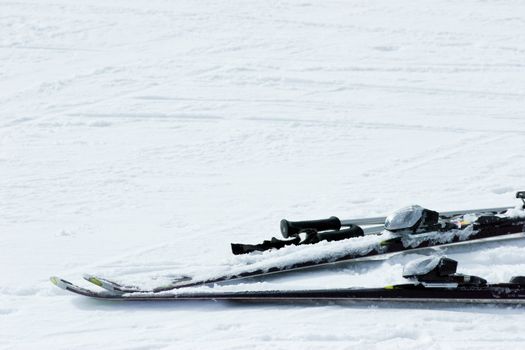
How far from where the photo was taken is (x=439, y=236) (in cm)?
505

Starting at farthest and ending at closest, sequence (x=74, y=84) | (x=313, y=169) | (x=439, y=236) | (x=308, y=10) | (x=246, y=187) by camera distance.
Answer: (x=308, y=10) < (x=74, y=84) < (x=313, y=169) < (x=246, y=187) < (x=439, y=236)

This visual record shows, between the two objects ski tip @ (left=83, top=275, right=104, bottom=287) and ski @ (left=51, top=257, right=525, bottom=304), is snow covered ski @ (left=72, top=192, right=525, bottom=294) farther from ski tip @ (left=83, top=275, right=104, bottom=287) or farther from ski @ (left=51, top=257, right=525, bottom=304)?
ski @ (left=51, top=257, right=525, bottom=304)

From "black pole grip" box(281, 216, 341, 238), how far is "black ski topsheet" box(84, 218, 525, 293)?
368 millimetres

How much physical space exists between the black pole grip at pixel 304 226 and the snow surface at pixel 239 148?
373mm

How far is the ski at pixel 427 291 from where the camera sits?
4375 millimetres

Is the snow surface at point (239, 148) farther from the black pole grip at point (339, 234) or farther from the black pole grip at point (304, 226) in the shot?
the black pole grip at point (304, 226)

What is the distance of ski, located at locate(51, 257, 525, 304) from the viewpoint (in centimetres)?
438

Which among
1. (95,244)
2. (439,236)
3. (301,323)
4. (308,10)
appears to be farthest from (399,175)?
(308,10)

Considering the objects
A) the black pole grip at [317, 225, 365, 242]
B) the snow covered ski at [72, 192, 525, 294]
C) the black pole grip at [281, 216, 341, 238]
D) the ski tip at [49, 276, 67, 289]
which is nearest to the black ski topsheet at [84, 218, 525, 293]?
the snow covered ski at [72, 192, 525, 294]

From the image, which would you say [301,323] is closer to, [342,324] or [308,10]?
[342,324]

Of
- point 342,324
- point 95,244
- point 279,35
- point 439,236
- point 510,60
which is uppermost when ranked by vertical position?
point 279,35

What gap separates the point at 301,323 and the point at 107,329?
0.92 m

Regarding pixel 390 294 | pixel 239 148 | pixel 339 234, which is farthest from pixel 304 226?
pixel 239 148

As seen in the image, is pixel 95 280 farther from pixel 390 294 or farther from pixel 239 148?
pixel 239 148
